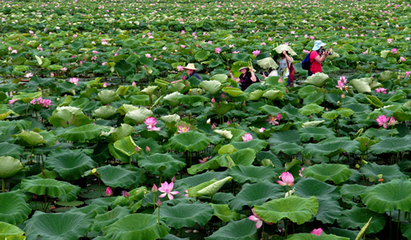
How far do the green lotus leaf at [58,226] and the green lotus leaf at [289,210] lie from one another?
118 cm

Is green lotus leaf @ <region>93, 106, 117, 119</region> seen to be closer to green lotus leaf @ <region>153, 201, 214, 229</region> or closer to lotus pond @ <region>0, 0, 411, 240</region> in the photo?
lotus pond @ <region>0, 0, 411, 240</region>

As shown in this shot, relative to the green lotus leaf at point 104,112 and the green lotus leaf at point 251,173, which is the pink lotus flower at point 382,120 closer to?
the green lotus leaf at point 251,173

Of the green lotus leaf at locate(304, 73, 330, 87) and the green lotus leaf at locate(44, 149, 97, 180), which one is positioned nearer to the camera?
the green lotus leaf at locate(44, 149, 97, 180)

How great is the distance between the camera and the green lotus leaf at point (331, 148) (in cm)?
366

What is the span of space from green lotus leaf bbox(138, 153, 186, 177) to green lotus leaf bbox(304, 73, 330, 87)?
127 inches

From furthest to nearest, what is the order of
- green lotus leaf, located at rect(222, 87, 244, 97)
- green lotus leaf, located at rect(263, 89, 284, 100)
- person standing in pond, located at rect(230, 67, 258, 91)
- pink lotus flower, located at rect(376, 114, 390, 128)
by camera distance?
1. person standing in pond, located at rect(230, 67, 258, 91)
2. green lotus leaf, located at rect(263, 89, 284, 100)
3. green lotus leaf, located at rect(222, 87, 244, 97)
4. pink lotus flower, located at rect(376, 114, 390, 128)

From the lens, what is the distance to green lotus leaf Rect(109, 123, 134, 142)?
4.24 metres

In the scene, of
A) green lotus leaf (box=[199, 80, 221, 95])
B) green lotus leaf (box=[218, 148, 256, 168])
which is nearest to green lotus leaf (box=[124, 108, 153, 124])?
green lotus leaf (box=[199, 80, 221, 95])

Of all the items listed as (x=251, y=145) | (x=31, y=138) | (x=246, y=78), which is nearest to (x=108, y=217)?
(x=31, y=138)

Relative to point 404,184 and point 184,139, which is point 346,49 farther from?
point 404,184

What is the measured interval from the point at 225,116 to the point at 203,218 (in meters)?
3.02

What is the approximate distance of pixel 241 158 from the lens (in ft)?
12.1

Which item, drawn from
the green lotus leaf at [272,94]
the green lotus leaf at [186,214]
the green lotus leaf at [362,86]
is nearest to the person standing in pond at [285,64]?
the green lotus leaf at [362,86]

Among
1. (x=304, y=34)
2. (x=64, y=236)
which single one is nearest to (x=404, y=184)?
(x=64, y=236)
